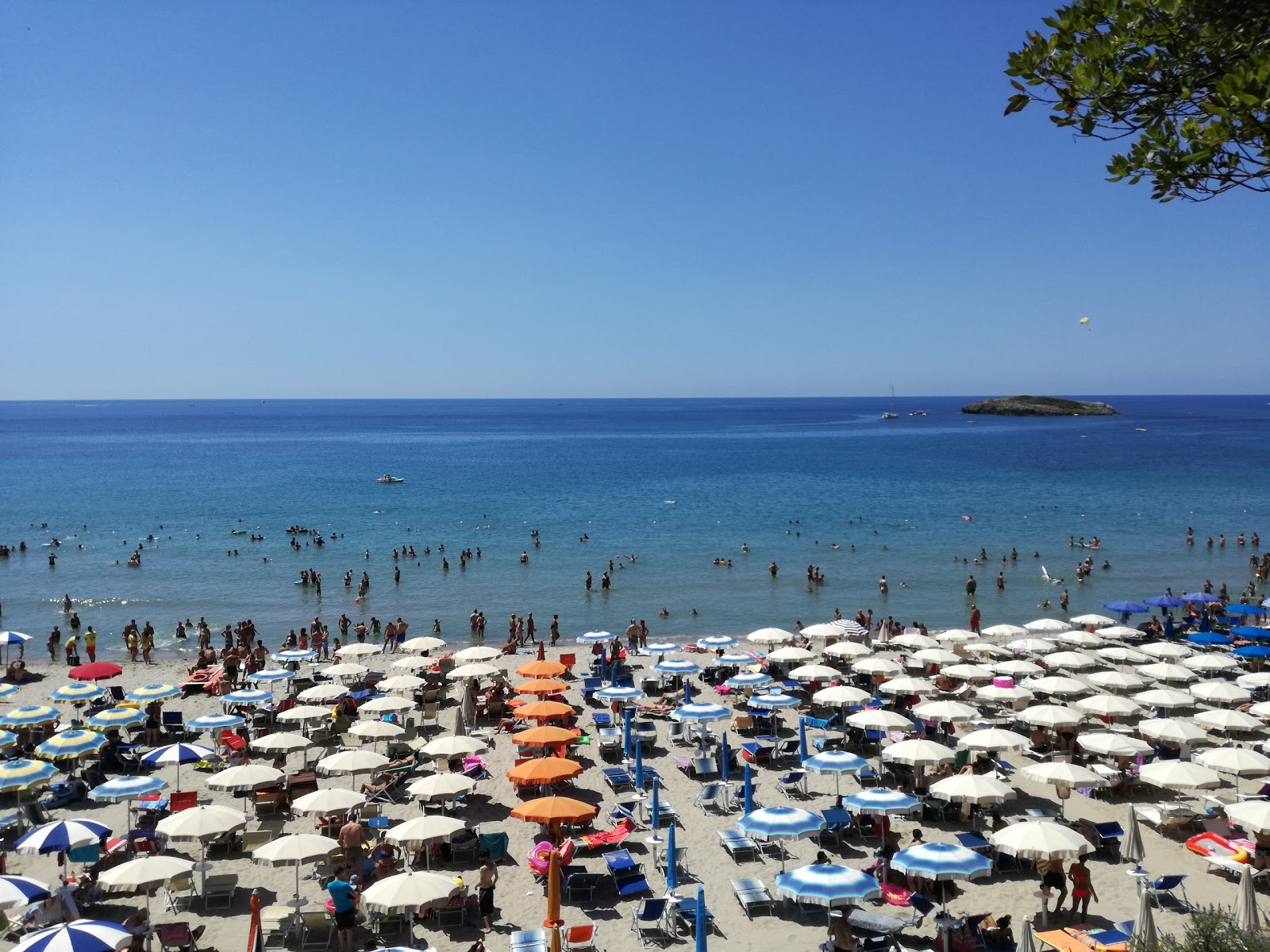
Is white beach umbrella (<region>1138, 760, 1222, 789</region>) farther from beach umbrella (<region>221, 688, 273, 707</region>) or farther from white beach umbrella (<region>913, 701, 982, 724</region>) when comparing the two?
beach umbrella (<region>221, 688, 273, 707</region>)

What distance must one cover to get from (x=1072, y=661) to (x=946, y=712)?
7.17 metres

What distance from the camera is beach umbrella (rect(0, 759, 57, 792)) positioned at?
13430mm

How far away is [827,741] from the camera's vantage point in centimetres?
1772

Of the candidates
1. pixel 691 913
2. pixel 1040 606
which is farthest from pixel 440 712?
pixel 1040 606

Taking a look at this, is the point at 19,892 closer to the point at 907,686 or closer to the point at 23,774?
the point at 23,774

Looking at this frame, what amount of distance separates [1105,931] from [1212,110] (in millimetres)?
8827

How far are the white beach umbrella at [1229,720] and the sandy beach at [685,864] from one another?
1097 millimetres

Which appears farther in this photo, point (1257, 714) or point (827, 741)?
point (827, 741)

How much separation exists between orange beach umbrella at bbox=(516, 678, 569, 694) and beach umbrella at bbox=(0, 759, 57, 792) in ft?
26.9

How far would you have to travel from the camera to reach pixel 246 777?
13883mm

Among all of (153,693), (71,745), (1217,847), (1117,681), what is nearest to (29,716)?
(153,693)

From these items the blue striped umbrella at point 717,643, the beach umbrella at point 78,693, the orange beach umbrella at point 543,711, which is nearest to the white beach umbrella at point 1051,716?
the blue striped umbrella at point 717,643

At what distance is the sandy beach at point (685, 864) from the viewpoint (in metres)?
11.0

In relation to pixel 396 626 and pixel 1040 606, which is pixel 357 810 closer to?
pixel 396 626
